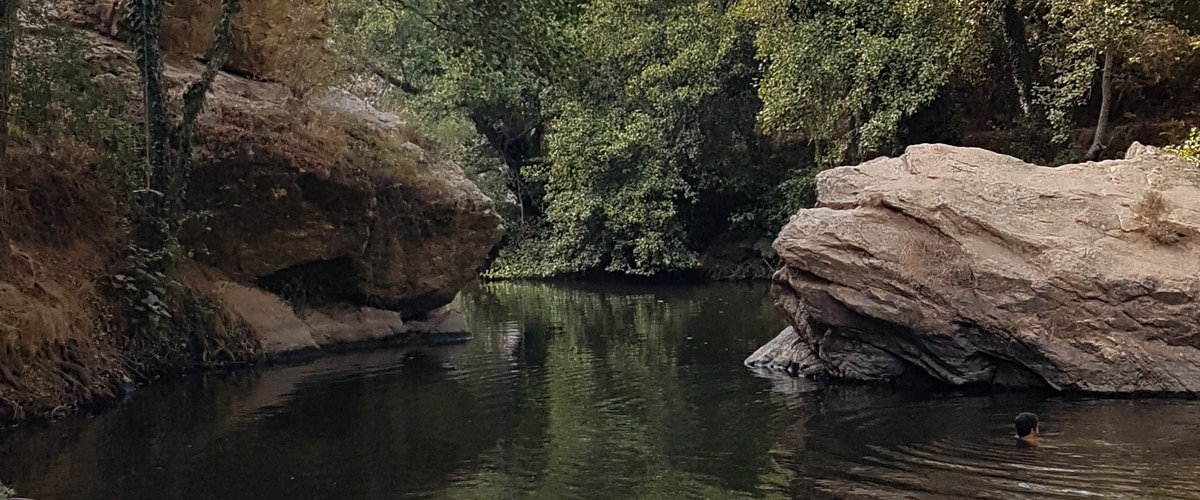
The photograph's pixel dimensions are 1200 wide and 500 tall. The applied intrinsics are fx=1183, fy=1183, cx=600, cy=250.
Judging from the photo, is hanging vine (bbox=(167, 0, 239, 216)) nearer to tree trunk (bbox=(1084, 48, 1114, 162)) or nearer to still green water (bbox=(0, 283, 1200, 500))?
still green water (bbox=(0, 283, 1200, 500))

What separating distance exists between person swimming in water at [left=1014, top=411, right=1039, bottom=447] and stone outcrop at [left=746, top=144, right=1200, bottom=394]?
8.32ft

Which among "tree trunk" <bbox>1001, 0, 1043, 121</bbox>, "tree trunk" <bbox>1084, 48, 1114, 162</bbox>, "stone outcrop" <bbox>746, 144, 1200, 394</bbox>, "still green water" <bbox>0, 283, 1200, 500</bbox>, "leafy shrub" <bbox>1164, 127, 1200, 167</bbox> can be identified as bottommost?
"still green water" <bbox>0, 283, 1200, 500</bbox>

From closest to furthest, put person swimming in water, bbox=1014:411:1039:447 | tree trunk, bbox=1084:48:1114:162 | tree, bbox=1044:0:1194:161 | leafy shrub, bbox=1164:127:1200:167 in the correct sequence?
person swimming in water, bbox=1014:411:1039:447 → leafy shrub, bbox=1164:127:1200:167 → tree, bbox=1044:0:1194:161 → tree trunk, bbox=1084:48:1114:162

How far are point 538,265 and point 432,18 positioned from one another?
894 inches

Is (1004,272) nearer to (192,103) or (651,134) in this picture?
(192,103)

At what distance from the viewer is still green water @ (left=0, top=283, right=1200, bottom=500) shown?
34.2 feet

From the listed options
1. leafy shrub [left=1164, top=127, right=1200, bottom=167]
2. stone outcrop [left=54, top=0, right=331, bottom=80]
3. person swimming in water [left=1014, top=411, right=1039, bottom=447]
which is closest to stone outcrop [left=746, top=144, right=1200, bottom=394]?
leafy shrub [left=1164, top=127, right=1200, bottom=167]

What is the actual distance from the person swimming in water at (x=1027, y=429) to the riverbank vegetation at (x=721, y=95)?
9.37m

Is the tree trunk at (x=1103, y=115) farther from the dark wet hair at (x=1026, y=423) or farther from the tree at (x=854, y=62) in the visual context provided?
the dark wet hair at (x=1026, y=423)

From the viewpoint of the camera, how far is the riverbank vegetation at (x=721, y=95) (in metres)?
22.3

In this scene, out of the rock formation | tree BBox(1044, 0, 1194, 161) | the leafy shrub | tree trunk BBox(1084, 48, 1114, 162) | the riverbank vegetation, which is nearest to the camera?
the leafy shrub

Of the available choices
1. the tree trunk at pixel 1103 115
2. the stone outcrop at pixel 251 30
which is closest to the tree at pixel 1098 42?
the tree trunk at pixel 1103 115

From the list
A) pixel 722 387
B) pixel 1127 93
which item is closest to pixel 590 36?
pixel 1127 93

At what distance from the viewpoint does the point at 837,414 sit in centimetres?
1348
